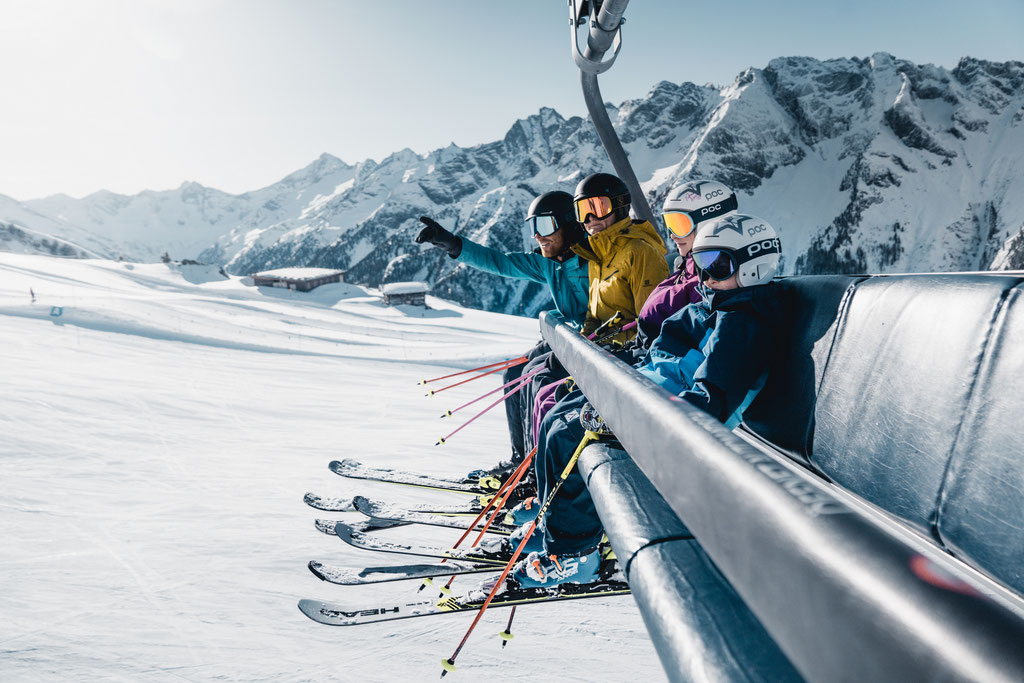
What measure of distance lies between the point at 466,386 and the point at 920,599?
9.62m

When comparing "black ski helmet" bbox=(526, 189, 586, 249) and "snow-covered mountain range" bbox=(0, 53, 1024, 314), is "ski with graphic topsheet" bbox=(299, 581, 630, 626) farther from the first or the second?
"snow-covered mountain range" bbox=(0, 53, 1024, 314)

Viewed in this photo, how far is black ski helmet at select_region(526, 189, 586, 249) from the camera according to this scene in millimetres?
3814

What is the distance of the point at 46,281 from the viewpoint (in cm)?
2589

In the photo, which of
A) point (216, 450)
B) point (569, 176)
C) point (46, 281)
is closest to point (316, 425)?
point (216, 450)

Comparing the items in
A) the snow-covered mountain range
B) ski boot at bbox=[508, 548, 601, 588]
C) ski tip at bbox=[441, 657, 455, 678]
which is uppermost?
the snow-covered mountain range

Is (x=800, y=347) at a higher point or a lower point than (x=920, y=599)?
higher

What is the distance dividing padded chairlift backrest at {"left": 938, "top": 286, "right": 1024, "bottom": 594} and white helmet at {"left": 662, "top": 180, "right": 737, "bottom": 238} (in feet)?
5.46

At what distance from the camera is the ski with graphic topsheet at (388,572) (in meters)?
2.74

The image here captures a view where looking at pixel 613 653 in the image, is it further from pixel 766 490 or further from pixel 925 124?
pixel 925 124

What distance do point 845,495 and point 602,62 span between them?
2995 millimetres

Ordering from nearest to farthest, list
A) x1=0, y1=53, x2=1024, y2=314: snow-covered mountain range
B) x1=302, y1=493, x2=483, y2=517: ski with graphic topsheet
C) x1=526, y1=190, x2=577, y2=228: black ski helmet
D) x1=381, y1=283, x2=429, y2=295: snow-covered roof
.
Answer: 1. x1=302, y1=493, x2=483, y2=517: ski with graphic topsheet
2. x1=526, y1=190, x2=577, y2=228: black ski helmet
3. x1=381, y1=283, x2=429, y2=295: snow-covered roof
4. x1=0, y1=53, x2=1024, y2=314: snow-covered mountain range

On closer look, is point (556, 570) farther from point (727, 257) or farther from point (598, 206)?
point (598, 206)

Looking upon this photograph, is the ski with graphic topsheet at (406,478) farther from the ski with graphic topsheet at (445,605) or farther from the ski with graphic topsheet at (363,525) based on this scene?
the ski with graphic topsheet at (445,605)

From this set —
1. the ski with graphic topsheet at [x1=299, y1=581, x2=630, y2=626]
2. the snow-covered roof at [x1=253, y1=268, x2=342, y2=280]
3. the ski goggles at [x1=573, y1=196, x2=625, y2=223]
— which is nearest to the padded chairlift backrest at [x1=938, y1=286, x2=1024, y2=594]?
the ski with graphic topsheet at [x1=299, y1=581, x2=630, y2=626]
